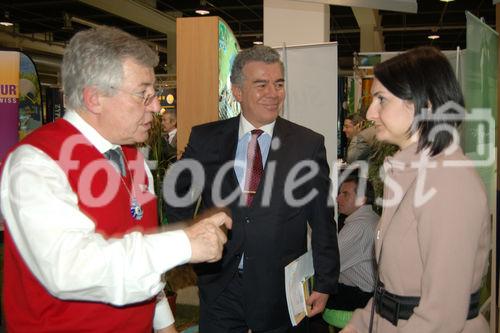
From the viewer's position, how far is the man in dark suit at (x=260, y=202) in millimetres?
2299

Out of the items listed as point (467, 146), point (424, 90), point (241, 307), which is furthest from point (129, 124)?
point (467, 146)

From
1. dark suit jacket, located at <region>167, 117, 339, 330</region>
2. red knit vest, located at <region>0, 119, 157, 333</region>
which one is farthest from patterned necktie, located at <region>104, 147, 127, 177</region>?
dark suit jacket, located at <region>167, 117, 339, 330</region>

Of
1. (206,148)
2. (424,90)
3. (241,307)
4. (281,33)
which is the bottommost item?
(241,307)

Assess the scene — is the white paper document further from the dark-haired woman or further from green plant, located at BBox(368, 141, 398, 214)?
green plant, located at BBox(368, 141, 398, 214)

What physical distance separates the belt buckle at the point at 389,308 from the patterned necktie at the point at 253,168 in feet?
Answer: 2.90

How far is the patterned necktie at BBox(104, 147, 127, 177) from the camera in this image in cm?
164

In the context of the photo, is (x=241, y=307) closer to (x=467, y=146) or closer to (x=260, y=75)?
(x=260, y=75)

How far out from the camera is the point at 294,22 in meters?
6.11

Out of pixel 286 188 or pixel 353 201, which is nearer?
pixel 286 188

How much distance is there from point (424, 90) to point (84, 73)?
0.99 m

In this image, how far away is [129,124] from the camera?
5.16 ft

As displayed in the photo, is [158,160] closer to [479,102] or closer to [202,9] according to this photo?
[479,102]

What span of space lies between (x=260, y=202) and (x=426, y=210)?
1024 millimetres

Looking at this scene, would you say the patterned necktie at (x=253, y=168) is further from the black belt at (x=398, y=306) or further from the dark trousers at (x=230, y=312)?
the black belt at (x=398, y=306)
